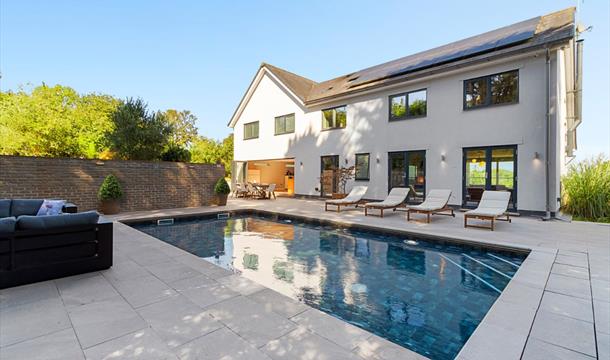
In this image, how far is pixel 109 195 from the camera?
355 inches

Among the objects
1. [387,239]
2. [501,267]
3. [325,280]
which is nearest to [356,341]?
[325,280]

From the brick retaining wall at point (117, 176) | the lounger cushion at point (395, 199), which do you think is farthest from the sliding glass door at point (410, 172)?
the brick retaining wall at point (117, 176)

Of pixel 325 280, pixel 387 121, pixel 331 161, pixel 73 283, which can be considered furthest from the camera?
pixel 331 161

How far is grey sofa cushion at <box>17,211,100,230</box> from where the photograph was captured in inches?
134

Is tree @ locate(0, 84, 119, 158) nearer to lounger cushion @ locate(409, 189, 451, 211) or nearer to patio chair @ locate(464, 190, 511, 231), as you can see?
lounger cushion @ locate(409, 189, 451, 211)

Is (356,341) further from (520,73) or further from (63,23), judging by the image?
(63,23)

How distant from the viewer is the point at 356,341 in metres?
2.20

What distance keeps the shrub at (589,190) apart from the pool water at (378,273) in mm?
5934

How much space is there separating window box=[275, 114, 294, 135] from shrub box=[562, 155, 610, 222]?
1193cm

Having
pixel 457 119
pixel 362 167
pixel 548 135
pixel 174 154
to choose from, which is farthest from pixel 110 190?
pixel 548 135

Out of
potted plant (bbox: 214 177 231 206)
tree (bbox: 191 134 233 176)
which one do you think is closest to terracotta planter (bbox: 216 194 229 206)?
potted plant (bbox: 214 177 231 206)

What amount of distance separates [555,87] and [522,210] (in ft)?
12.4

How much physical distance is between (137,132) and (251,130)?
7753mm

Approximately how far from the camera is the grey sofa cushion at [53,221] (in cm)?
341
